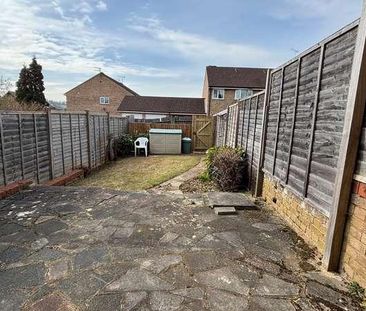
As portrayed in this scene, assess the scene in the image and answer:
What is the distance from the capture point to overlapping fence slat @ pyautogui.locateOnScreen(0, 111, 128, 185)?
4.98 meters

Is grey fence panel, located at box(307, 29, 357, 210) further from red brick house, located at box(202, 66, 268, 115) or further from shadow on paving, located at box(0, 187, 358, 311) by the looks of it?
red brick house, located at box(202, 66, 268, 115)

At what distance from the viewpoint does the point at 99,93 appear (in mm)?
29906

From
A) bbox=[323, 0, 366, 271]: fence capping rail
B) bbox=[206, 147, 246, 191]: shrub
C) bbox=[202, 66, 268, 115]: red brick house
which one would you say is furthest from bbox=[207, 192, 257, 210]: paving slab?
bbox=[202, 66, 268, 115]: red brick house

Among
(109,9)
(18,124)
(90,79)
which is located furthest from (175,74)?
(18,124)

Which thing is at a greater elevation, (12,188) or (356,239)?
(356,239)

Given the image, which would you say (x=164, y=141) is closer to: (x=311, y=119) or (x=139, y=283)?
(x=311, y=119)

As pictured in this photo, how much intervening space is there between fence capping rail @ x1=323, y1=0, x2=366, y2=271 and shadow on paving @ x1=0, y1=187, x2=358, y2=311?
33 centimetres

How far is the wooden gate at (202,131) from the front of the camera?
14.8 metres

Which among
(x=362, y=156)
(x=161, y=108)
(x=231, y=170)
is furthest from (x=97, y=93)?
(x=362, y=156)

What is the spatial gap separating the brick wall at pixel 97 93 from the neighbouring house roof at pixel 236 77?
37.6 feet

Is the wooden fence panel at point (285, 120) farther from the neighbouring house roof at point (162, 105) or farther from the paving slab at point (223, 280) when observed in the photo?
the neighbouring house roof at point (162, 105)

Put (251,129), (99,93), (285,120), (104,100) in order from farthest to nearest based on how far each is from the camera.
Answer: (104,100), (99,93), (251,129), (285,120)

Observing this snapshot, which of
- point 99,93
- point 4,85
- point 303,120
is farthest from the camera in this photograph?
point 99,93

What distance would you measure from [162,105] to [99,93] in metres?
8.98
